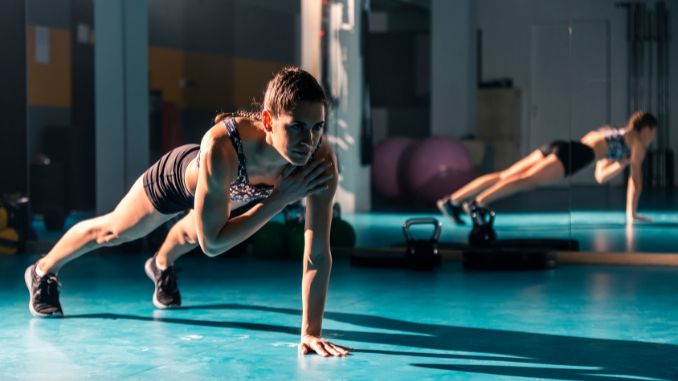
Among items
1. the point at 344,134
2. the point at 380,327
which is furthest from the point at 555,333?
the point at 344,134

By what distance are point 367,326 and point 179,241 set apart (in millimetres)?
929

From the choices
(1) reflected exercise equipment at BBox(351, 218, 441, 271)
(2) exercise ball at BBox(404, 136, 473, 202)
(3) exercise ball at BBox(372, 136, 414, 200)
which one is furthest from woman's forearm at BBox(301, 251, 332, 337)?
(3) exercise ball at BBox(372, 136, 414, 200)

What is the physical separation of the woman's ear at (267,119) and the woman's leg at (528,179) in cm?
387

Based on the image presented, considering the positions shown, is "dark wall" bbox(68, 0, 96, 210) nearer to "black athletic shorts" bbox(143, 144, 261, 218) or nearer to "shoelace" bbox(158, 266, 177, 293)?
"shoelace" bbox(158, 266, 177, 293)

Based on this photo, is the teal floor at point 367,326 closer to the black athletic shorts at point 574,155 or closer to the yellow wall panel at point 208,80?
the black athletic shorts at point 574,155

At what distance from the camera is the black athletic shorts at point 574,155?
21.6 feet

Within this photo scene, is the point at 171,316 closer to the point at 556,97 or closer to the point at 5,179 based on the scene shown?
the point at 5,179

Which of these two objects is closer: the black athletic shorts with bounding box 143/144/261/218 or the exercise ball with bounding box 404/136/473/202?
the black athletic shorts with bounding box 143/144/261/218

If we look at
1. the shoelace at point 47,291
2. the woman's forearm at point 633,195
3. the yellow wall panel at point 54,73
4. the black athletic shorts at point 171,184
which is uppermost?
the yellow wall panel at point 54,73

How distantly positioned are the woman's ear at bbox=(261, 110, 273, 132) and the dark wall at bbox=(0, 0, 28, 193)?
425cm

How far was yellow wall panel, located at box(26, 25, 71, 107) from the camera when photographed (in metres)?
8.25

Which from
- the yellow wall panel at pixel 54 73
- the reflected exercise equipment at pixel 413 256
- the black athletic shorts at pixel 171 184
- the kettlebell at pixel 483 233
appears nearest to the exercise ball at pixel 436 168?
the kettlebell at pixel 483 233

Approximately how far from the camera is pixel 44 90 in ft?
27.5

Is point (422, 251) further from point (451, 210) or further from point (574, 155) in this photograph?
point (451, 210)
